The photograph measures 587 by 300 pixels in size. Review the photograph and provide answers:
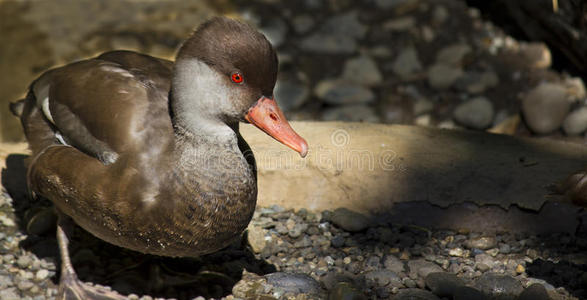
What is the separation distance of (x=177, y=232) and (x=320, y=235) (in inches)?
44.2

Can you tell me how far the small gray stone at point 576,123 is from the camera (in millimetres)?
5395

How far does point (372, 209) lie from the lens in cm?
386

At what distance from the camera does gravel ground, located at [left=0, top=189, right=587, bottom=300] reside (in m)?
3.27

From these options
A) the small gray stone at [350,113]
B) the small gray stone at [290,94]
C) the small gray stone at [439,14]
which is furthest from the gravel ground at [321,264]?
the small gray stone at [439,14]

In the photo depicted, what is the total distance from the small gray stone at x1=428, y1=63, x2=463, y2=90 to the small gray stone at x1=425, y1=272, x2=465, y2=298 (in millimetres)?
3126

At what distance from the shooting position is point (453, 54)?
21.2 feet

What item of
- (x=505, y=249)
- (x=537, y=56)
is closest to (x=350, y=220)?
(x=505, y=249)

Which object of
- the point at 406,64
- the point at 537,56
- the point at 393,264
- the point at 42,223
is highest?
the point at 537,56

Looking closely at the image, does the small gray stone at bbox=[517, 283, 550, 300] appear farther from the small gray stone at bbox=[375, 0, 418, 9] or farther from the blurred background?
the small gray stone at bbox=[375, 0, 418, 9]

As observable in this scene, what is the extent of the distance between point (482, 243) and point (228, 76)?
170 cm

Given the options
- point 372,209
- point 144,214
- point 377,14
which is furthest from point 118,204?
point 377,14

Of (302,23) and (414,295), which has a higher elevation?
(302,23)

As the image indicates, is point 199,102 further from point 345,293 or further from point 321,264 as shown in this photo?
point 321,264

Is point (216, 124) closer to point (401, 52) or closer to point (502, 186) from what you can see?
point (502, 186)
